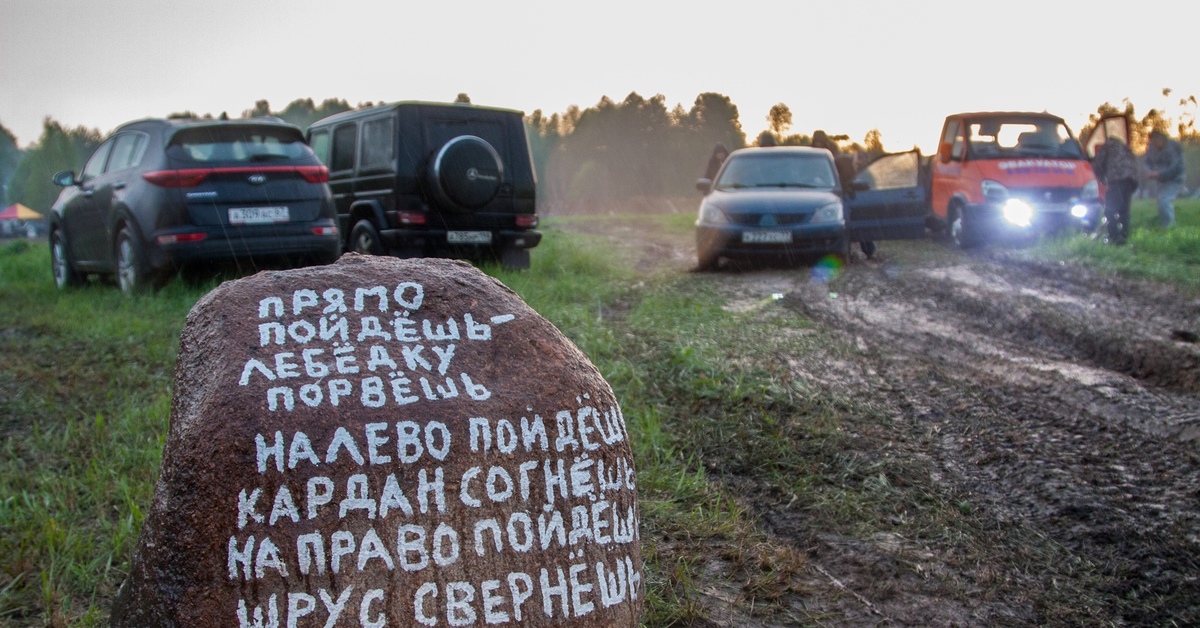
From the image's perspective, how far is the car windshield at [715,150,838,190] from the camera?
11570 millimetres

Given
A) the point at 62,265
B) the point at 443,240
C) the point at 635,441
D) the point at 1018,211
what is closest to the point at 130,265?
the point at 62,265

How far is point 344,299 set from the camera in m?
2.80

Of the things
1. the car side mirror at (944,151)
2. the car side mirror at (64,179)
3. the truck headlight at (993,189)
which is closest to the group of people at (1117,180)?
the truck headlight at (993,189)

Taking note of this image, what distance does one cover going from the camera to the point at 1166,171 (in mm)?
15227

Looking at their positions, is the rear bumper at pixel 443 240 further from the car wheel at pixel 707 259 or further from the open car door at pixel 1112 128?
the open car door at pixel 1112 128

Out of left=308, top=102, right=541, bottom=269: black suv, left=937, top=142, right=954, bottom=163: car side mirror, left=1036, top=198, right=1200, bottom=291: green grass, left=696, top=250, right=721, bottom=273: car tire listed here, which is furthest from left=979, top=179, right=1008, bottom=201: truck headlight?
left=308, top=102, right=541, bottom=269: black suv

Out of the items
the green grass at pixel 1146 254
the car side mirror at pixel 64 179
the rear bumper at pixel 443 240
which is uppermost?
the car side mirror at pixel 64 179

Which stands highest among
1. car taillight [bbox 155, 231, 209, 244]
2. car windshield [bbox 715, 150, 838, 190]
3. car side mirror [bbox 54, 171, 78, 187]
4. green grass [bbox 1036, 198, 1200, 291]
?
car side mirror [bbox 54, 171, 78, 187]

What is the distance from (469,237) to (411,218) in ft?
2.13

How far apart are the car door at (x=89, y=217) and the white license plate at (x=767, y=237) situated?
6.05 metres

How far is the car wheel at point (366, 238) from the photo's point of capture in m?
9.72

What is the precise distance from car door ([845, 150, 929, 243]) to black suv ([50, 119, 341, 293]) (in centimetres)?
646

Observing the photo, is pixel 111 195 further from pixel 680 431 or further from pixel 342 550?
pixel 342 550

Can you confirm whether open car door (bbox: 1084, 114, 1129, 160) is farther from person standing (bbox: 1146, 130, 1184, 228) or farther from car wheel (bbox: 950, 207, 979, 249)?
car wheel (bbox: 950, 207, 979, 249)
